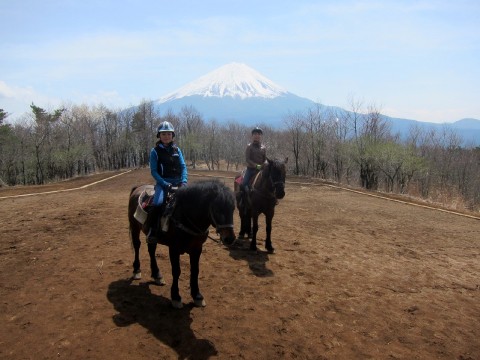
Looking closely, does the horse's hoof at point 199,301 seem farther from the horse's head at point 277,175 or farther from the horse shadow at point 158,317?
the horse's head at point 277,175

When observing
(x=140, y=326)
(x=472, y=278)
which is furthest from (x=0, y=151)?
(x=472, y=278)

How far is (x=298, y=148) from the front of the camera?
40781mm

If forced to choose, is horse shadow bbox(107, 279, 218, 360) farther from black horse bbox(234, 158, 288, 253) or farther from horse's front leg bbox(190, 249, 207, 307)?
black horse bbox(234, 158, 288, 253)

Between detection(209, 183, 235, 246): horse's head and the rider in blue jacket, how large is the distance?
112cm

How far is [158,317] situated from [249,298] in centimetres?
151

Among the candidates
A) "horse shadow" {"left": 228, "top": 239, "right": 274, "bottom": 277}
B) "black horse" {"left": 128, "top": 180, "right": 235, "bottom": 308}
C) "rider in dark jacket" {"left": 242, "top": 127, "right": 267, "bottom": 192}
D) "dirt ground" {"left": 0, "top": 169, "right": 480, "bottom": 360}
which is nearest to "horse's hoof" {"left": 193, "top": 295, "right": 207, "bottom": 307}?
"black horse" {"left": 128, "top": 180, "right": 235, "bottom": 308}

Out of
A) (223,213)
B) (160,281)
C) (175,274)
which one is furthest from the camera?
Answer: (160,281)

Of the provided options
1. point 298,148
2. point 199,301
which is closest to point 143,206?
point 199,301

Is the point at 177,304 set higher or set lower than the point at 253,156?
lower

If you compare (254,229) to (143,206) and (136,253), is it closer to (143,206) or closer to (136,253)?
(136,253)

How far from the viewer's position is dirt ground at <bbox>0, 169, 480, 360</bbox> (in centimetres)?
414

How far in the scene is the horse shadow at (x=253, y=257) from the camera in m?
6.55

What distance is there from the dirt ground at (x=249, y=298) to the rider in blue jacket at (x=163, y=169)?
1326 millimetres

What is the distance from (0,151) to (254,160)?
4151 centimetres
